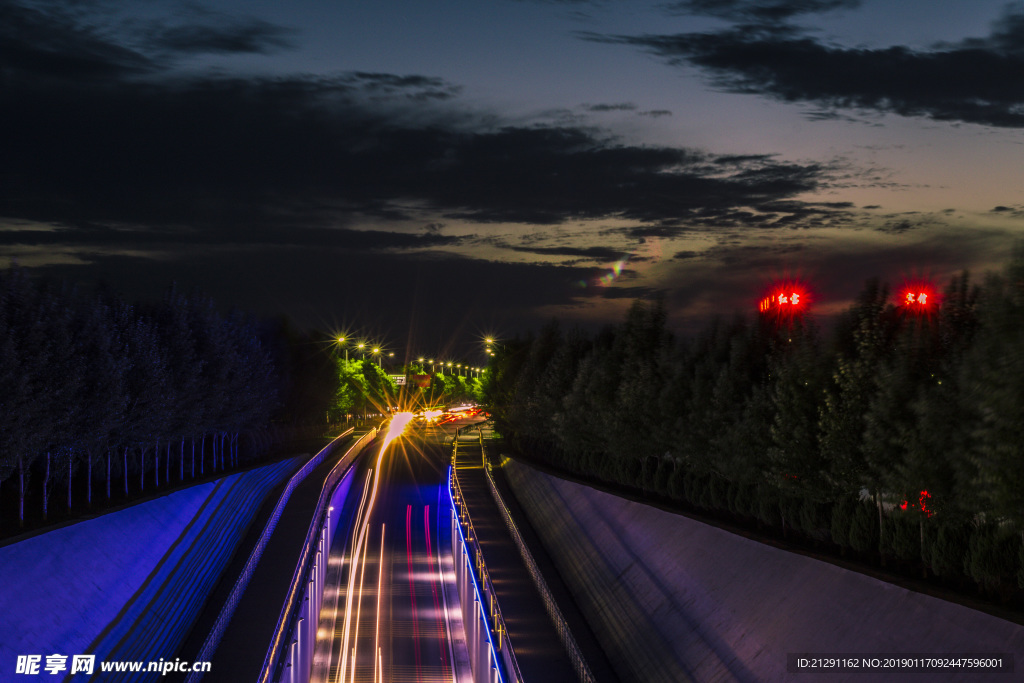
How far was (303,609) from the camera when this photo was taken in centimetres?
3003

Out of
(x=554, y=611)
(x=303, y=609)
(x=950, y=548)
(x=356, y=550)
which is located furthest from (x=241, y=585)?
(x=950, y=548)

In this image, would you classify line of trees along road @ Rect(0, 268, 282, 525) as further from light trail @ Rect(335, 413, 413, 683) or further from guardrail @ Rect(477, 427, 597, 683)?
guardrail @ Rect(477, 427, 597, 683)

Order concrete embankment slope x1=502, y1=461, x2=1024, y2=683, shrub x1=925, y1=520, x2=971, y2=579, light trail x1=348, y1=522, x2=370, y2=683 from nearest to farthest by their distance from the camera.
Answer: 1. concrete embankment slope x1=502, y1=461, x2=1024, y2=683
2. shrub x1=925, y1=520, x2=971, y2=579
3. light trail x1=348, y1=522, x2=370, y2=683

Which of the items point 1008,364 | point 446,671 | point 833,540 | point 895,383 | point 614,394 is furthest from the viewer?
point 614,394

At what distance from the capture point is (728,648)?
20266mm

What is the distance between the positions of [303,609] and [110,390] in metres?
13.8

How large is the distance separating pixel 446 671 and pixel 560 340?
38407 millimetres

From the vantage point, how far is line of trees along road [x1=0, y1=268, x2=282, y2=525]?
99.7 feet

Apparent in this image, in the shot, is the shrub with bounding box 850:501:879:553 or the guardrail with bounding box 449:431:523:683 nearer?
the shrub with bounding box 850:501:879:553

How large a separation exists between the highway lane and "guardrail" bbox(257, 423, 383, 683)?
2.86 feet

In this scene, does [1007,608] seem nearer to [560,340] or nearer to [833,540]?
[833,540]

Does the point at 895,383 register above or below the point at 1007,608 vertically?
above

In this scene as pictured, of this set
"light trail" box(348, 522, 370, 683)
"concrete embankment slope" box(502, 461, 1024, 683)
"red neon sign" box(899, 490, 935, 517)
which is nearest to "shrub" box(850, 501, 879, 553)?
"concrete embankment slope" box(502, 461, 1024, 683)

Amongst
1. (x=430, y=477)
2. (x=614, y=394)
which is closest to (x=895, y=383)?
(x=614, y=394)
